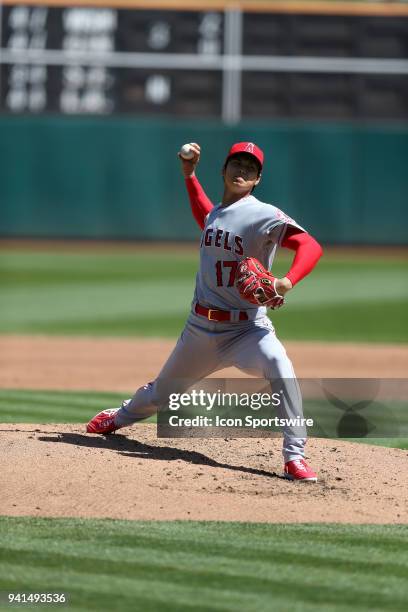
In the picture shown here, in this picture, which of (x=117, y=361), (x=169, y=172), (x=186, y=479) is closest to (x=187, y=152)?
(x=186, y=479)

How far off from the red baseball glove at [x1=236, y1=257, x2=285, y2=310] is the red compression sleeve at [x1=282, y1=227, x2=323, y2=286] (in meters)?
0.10

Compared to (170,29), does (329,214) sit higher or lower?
lower

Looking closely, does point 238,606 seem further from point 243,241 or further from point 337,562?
point 243,241

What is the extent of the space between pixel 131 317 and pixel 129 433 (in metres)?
7.94

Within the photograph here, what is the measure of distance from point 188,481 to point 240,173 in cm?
152

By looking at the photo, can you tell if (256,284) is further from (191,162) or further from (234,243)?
(191,162)

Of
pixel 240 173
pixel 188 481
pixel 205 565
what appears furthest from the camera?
pixel 240 173

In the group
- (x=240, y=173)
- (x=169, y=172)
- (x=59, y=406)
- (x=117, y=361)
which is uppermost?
(x=169, y=172)

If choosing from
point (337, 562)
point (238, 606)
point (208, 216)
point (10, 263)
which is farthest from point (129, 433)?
point (10, 263)

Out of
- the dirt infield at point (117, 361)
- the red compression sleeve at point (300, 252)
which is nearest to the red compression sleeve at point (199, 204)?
the red compression sleeve at point (300, 252)

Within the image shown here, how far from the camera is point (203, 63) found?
74.3 ft

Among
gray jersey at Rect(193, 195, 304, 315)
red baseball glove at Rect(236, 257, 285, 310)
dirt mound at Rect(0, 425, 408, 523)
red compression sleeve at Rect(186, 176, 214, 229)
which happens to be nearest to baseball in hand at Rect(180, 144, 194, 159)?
red compression sleeve at Rect(186, 176, 214, 229)

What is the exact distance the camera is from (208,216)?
5609mm

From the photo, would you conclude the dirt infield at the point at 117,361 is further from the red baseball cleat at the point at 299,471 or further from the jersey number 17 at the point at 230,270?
the red baseball cleat at the point at 299,471
